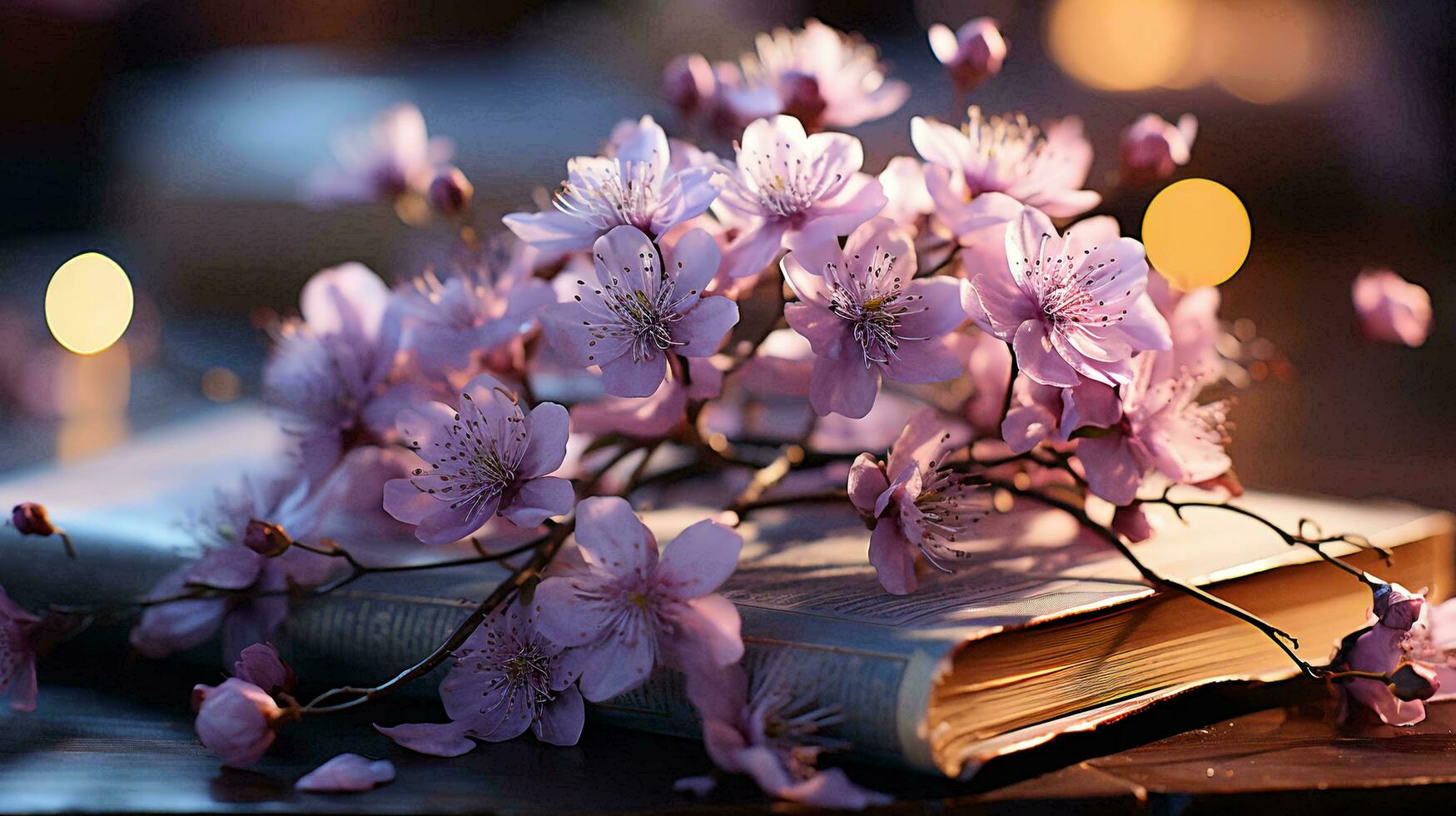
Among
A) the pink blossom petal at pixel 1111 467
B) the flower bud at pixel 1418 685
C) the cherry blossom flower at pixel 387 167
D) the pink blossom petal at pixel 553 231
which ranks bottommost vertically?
the flower bud at pixel 1418 685

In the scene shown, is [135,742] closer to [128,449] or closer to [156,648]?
[156,648]

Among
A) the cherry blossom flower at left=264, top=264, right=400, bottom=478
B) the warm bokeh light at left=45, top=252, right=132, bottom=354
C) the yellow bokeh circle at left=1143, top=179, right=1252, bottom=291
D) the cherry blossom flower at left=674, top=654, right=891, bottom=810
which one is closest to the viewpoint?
the cherry blossom flower at left=674, top=654, right=891, bottom=810

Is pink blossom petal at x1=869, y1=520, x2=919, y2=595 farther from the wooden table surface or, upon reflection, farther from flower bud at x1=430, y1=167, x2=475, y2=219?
flower bud at x1=430, y1=167, x2=475, y2=219

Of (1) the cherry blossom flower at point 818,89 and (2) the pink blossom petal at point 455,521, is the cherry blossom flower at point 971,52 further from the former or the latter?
(2) the pink blossom petal at point 455,521

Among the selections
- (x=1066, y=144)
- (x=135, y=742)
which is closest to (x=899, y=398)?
(x=1066, y=144)

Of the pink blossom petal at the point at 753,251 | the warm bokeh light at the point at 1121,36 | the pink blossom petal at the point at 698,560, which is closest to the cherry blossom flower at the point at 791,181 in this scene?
the pink blossom petal at the point at 753,251

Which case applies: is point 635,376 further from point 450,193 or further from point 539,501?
point 450,193

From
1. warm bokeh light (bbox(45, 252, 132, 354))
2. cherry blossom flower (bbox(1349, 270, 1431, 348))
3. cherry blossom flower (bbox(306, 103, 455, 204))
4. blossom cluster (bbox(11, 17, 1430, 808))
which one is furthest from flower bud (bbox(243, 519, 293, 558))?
warm bokeh light (bbox(45, 252, 132, 354))
